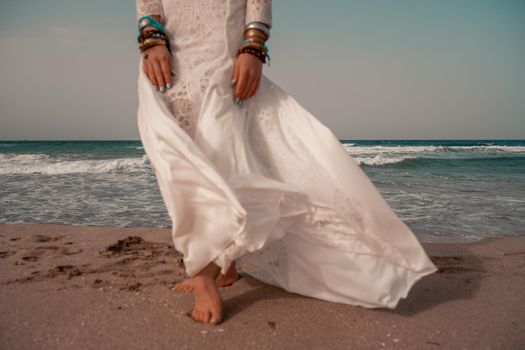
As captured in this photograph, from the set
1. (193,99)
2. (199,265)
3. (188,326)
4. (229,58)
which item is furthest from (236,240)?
(229,58)

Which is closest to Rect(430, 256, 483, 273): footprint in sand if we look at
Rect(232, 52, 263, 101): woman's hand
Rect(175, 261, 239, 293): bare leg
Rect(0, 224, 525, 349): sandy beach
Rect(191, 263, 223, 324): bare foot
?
Rect(0, 224, 525, 349): sandy beach

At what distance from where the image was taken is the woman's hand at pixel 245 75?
1.77m

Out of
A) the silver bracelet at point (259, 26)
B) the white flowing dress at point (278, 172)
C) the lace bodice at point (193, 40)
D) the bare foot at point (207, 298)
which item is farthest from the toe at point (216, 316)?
the silver bracelet at point (259, 26)

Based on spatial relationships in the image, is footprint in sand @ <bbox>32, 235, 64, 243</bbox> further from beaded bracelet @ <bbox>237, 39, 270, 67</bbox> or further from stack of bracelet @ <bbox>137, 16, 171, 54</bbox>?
beaded bracelet @ <bbox>237, 39, 270, 67</bbox>

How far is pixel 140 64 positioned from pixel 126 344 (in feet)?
4.19

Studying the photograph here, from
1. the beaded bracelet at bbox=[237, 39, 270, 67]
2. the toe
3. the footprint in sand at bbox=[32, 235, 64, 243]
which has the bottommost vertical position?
the footprint in sand at bbox=[32, 235, 64, 243]

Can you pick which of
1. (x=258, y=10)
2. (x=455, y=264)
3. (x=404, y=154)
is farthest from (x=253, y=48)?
(x=404, y=154)

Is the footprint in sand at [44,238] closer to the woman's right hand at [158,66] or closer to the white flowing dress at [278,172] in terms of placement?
the white flowing dress at [278,172]

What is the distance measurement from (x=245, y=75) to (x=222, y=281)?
1.16m

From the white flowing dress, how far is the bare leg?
14.8 inches

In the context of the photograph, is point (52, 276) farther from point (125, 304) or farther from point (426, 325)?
point (426, 325)

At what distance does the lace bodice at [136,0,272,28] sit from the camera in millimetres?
1769

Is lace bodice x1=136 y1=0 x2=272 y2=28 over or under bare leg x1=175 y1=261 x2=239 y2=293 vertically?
over

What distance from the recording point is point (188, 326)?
161 cm
